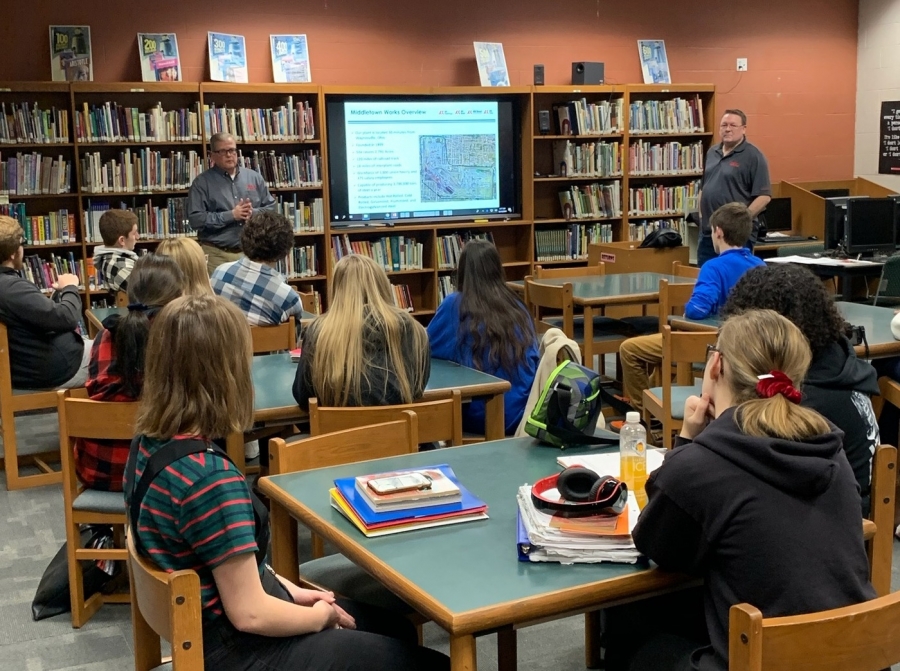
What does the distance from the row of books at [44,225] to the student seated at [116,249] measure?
4.78 ft

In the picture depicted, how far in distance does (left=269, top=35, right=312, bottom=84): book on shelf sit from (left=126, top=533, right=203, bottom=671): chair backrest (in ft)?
20.1

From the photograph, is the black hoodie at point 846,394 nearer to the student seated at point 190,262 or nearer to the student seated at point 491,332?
the student seated at point 491,332

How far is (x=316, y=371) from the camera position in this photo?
317cm

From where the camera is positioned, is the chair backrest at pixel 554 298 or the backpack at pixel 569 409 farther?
the chair backrest at pixel 554 298

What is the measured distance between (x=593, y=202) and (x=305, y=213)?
248 centimetres

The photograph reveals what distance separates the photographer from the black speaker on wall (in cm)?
829

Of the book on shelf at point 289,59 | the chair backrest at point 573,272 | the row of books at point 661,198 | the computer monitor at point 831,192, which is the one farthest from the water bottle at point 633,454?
the computer monitor at point 831,192

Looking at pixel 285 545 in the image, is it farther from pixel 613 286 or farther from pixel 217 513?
pixel 613 286

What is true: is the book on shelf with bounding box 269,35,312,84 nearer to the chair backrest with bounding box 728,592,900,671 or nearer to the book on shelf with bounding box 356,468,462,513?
the book on shelf with bounding box 356,468,462,513

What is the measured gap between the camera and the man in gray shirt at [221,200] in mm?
6605

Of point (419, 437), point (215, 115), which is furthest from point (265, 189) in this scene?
point (419, 437)

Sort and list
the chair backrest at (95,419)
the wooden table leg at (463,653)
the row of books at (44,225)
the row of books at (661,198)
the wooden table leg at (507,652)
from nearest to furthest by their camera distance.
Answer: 1. the wooden table leg at (463,653)
2. the wooden table leg at (507,652)
3. the chair backrest at (95,419)
4. the row of books at (44,225)
5. the row of books at (661,198)

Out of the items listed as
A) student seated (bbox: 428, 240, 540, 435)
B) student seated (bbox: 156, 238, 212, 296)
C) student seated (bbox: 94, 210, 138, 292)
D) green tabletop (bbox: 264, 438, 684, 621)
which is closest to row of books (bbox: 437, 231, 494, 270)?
student seated (bbox: 94, 210, 138, 292)

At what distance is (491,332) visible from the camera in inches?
147
